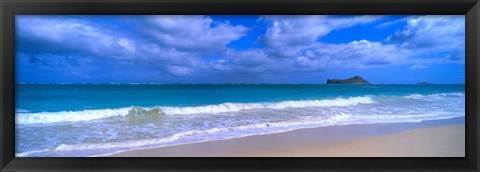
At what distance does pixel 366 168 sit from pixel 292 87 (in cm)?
113

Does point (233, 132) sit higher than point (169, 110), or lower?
lower

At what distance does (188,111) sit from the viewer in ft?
7.12

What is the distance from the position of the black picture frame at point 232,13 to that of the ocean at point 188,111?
64mm

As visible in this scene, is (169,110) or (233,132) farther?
(169,110)

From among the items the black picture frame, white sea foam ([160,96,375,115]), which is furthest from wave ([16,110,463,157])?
white sea foam ([160,96,375,115])

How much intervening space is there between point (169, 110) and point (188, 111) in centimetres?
20

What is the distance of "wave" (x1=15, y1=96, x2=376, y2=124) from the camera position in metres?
1.70

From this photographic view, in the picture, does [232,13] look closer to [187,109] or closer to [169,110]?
[187,109]

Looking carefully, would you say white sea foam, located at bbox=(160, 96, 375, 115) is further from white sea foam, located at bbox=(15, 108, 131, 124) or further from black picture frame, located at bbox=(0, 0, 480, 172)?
black picture frame, located at bbox=(0, 0, 480, 172)

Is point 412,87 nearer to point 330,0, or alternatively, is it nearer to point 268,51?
point 268,51

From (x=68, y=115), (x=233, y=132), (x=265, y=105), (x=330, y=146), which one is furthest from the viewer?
(x=265, y=105)

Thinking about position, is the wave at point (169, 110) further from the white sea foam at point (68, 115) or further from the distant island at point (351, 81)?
the distant island at point (351, 81)

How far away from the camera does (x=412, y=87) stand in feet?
6.98

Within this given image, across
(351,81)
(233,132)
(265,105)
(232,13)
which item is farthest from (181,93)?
(351,81)
